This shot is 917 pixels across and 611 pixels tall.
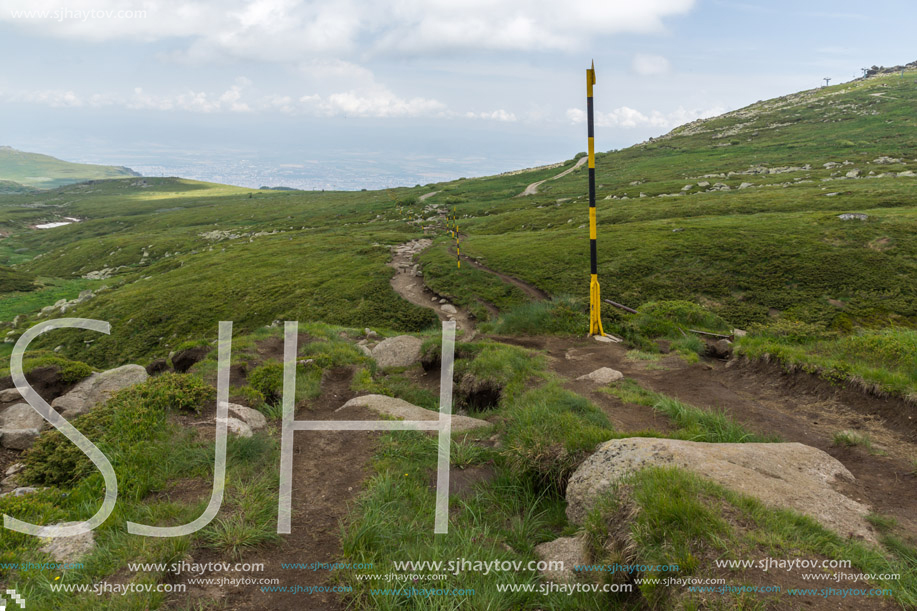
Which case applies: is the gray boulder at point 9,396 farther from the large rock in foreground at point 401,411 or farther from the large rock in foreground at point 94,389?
the large rock in foreground at point 401,411

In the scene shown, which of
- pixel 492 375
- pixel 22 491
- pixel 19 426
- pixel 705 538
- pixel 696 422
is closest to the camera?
pixel 705 538

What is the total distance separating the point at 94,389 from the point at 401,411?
9297mm

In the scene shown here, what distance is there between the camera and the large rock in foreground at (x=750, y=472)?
17.7ft

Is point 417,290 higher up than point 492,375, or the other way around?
point 417,290

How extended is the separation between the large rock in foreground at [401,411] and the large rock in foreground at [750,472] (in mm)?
3273

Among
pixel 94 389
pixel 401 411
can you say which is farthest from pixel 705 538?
pixel 94 389

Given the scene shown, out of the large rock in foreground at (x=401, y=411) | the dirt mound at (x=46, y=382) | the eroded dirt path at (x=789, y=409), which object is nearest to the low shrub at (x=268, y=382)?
the large rock in foreground at (x=401, y=411)

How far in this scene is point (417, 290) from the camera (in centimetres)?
3083

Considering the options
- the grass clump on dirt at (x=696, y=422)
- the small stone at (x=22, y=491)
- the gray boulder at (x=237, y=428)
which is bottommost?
the small stone at (x=22, y=491)

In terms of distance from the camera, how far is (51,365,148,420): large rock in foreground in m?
11.8

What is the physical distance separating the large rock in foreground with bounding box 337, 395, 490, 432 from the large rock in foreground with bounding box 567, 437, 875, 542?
129 inches

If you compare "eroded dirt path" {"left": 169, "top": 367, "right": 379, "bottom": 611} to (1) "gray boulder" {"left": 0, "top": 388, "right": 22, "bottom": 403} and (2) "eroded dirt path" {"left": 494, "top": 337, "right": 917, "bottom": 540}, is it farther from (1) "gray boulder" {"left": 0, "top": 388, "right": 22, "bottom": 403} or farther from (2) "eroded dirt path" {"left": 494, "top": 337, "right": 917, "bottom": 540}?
(1) "gray boulder" {"left": 0, "top": 388, "right": 22, "bottom": 403}

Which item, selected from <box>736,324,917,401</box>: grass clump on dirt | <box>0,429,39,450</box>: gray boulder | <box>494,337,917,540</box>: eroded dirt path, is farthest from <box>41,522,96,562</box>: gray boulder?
<box>736,324,917,401</box>: grass clump on dirt

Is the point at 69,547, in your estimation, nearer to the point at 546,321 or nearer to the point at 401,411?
the point at 401,411
